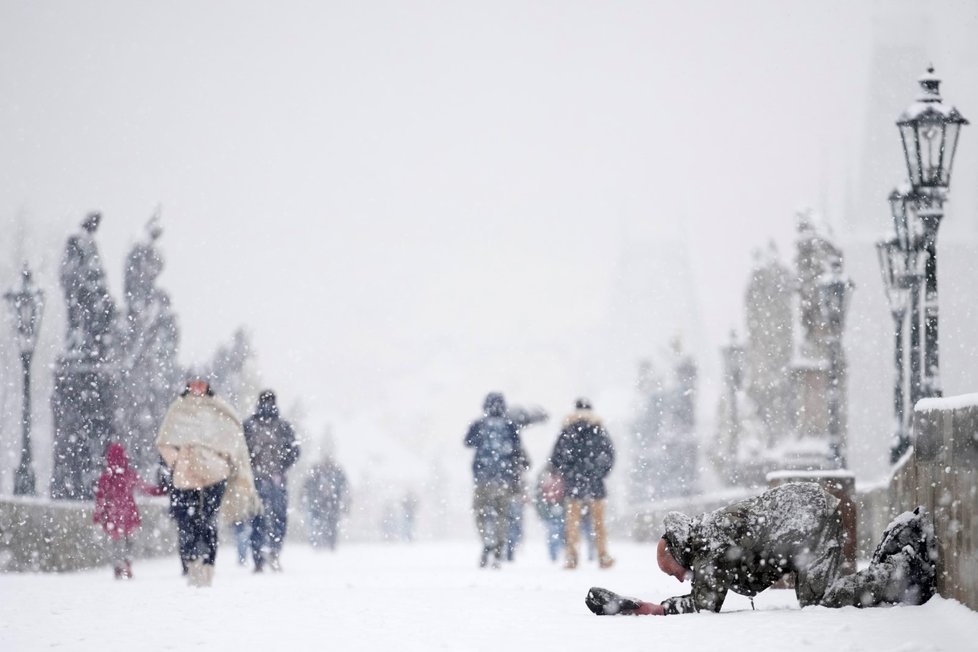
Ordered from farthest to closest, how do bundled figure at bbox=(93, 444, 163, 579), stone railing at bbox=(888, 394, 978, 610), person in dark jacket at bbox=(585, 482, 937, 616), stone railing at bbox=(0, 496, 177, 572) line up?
bundled figure at bbox=(93, 444, 163, 579), stone railing at bbox=(0, 496, 177, 572), person in dark jacket at bbox=(585, 482, 937, 616), stone railing at bbox=(888, 394, 978, 610)

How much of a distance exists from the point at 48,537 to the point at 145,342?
8232 millimetres

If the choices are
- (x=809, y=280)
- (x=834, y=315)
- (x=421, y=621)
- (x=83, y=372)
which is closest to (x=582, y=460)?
(x=834, y=315)

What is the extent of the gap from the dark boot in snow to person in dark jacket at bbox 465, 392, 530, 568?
8081 mm

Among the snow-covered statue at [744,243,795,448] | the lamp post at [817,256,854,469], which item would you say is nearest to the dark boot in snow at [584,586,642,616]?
the lamp post at [817,256,854,469]

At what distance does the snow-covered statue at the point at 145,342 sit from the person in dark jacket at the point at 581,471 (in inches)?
347

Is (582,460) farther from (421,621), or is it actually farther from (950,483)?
(950,483)

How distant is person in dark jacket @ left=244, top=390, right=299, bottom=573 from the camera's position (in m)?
15.3

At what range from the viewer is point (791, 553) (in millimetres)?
8133

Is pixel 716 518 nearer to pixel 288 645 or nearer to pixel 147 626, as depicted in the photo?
pixel 288 645

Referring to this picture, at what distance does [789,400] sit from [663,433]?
1395 cm

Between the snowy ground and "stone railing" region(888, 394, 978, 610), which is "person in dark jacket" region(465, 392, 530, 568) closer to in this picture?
the snowy ground

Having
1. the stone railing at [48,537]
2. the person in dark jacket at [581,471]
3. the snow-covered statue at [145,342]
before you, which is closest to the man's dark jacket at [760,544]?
the person in dark jacket at [581,471]

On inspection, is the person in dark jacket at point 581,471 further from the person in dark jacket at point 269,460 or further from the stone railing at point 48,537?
the stone railing at point 48,537

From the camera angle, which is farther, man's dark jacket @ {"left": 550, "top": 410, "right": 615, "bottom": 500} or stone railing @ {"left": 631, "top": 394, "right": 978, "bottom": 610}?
man's dark jacket @ {"left": 550, "top": 410, "right": 615, "bottom": 500}
